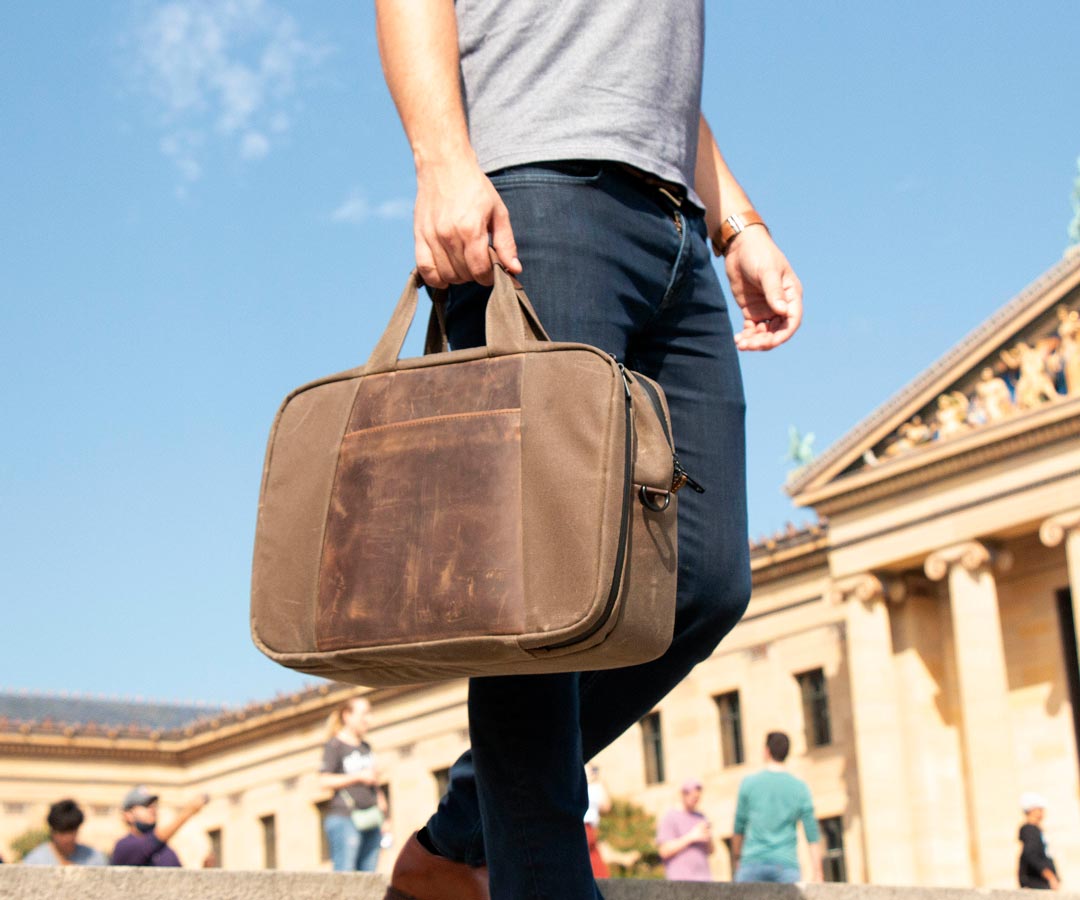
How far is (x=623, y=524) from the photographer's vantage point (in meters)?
2.45

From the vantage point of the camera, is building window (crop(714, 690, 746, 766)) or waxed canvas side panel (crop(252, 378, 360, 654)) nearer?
waxed canvas side panel (crop(252, 378, 360, 654))

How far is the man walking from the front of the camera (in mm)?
2750

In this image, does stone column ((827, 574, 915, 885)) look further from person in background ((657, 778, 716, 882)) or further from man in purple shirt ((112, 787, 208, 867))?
man in purple shirt ((112, 787, 208, 867))

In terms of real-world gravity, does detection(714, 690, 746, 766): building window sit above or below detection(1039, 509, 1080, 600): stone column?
below

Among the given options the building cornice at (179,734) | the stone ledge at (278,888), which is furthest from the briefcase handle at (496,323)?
the building cornice at (179,734)

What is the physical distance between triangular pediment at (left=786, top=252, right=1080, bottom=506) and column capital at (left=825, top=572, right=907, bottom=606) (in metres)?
1.83

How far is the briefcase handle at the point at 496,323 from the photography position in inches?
104

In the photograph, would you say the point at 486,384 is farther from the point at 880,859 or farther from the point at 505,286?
the point at 880,859

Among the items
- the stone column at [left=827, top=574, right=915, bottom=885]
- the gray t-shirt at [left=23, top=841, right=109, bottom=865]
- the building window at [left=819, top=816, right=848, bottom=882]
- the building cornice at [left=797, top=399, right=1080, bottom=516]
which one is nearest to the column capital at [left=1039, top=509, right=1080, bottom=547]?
the building cornice at [left=797, top=399, right=1080, bottom=516]

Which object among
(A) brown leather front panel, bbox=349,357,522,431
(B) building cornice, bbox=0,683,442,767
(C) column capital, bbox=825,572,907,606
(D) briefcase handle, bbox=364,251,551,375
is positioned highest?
(C) column capital, bbox=825,572,907,606

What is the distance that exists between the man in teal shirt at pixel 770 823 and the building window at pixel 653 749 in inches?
1156

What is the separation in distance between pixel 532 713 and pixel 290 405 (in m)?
0.65

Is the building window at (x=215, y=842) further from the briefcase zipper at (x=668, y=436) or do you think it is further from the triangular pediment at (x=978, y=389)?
the briefcase zipper at (x=668, y=436)

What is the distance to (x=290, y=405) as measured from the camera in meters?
2.85
